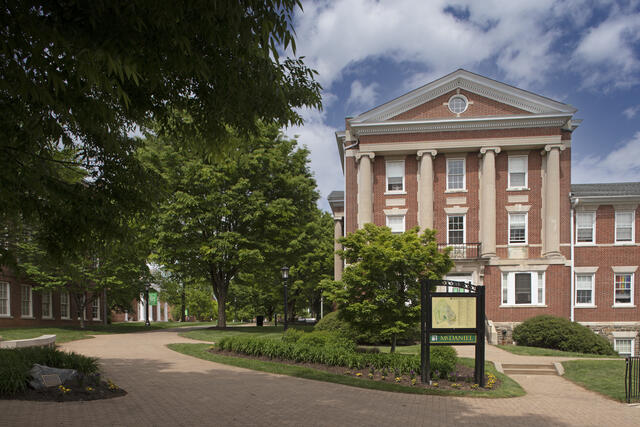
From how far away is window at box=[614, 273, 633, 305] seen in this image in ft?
88.6

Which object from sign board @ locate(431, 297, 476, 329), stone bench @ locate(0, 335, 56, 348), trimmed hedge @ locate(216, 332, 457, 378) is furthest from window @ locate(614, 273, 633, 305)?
stone bench @ locate(0, 335, 56, 348)

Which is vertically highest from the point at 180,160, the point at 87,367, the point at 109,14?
the point at 180,160

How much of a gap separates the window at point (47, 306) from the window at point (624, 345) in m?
35.9

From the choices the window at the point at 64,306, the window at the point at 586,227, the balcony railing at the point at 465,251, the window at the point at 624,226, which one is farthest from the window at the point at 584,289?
the window at the point at 64,306

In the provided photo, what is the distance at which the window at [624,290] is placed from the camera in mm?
27000

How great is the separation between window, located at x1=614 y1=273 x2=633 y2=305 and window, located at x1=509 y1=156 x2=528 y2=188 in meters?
7.33

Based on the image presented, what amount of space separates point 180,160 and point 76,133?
22.3 metres

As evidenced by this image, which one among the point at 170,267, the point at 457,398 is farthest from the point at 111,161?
the point at 170,267

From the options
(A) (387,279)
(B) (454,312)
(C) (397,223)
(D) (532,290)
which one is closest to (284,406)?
(B) (454,312)

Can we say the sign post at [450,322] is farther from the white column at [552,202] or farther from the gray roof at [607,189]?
the gray roof at [607,189]

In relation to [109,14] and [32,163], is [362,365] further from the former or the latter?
[109,14]

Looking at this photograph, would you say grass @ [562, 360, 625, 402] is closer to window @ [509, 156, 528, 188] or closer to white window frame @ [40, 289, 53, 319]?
window @ [509, 156, 528, 188]

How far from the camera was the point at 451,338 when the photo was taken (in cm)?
1223

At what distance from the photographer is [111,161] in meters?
6.43
